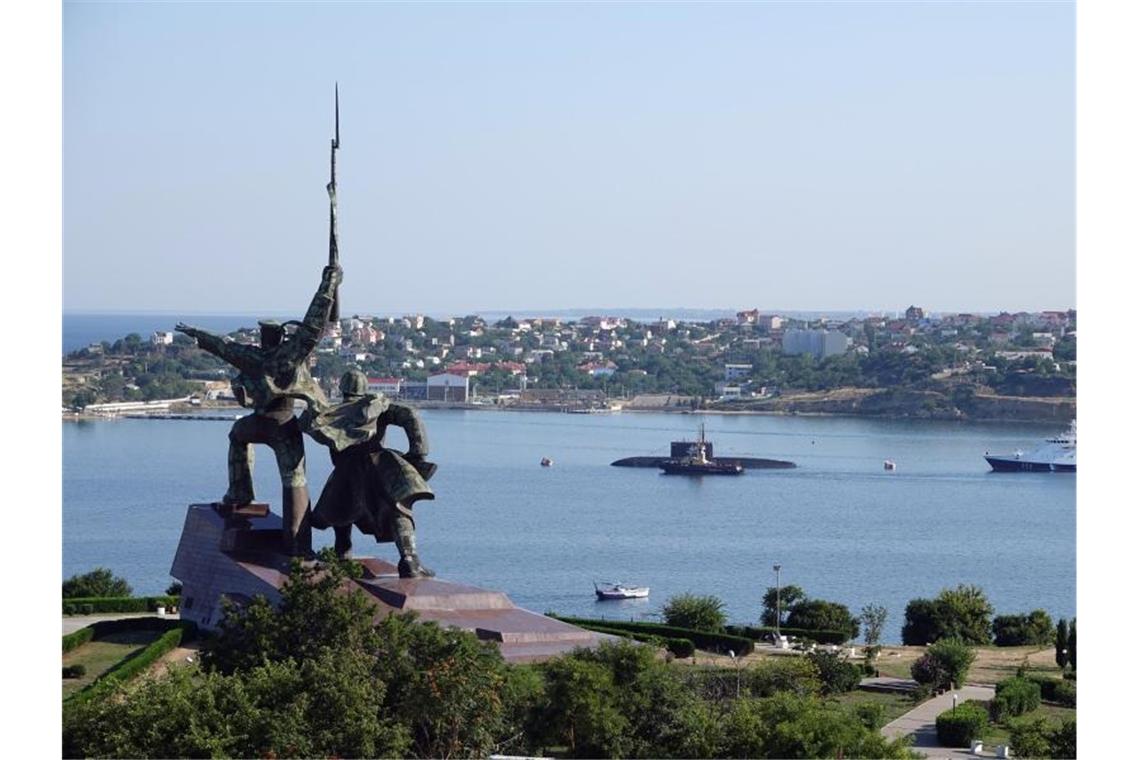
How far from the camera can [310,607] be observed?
36.6 ft

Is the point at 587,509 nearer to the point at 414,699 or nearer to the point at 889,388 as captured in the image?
the point at 414,699

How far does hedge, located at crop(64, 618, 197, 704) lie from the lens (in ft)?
35.4

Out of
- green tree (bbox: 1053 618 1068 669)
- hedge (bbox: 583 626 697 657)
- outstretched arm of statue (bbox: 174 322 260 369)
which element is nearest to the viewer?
outstretched arm of statue (bbox: 174 322 260 369)

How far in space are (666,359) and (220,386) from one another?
63.4 feet

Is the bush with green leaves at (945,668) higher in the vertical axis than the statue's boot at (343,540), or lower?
lower

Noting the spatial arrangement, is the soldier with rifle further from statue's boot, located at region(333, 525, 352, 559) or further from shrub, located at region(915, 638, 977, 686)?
shrub, located at region(915, 638, 977, 686)

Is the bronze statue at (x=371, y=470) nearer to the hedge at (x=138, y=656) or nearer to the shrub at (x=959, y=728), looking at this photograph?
the hedge at (x=138, y=656)

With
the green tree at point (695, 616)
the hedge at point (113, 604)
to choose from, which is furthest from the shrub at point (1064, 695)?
the hedge at point (113, 604)

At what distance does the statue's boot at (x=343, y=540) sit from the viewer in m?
13.3

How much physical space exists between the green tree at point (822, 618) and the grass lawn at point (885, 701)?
11.9 feet

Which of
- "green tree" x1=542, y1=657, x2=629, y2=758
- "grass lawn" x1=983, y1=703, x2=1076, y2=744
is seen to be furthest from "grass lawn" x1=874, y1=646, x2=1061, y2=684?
"green tree" x1=542, y1=657, x2=629, y2=758

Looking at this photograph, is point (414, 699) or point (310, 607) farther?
point (310, 607)

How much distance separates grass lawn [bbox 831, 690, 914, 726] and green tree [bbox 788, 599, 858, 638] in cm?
363
